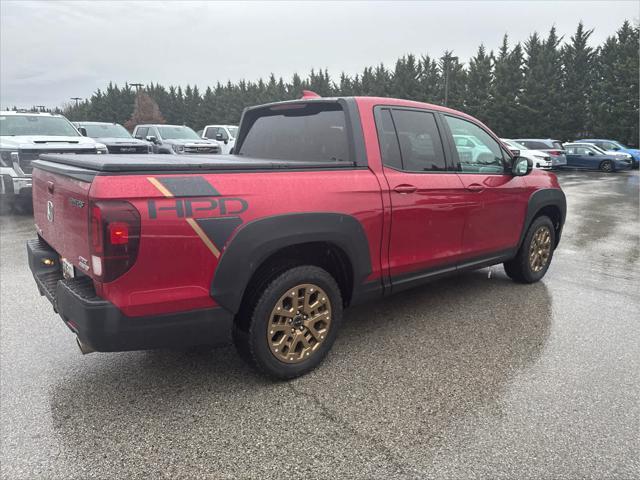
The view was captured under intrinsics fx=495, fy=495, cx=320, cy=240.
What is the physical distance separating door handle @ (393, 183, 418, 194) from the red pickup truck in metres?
0.01

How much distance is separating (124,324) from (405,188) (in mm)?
2109

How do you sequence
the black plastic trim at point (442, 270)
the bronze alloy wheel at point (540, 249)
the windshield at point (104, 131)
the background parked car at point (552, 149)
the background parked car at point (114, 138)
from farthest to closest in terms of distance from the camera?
the background parked car at point (552, 149)
the windshield at point (104, 131)
the background parked car at point (114, 138)
the bronze alloy wheel at point (540, 249)
the black plastic trim at point (442, 270)

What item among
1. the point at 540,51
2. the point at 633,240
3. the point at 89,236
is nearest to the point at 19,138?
the point at 89,236

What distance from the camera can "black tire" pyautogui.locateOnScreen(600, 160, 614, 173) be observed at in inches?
969

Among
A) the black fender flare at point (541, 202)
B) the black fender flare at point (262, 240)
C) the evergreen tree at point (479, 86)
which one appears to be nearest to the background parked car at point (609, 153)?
the evergreen tree at point (479, 86)

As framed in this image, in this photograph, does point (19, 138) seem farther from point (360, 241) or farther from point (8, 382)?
point (360, 241)

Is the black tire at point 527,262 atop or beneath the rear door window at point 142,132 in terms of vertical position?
beneath

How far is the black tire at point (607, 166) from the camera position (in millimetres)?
24609

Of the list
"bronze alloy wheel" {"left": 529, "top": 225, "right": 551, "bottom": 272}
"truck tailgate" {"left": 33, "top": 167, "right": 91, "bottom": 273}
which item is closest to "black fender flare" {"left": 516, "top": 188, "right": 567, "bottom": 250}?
"bronze alloy wheel" {"left": 529, "top": 225, "right": 551, "bottom": 272}

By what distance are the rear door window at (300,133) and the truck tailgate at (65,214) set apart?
1688 millimetres

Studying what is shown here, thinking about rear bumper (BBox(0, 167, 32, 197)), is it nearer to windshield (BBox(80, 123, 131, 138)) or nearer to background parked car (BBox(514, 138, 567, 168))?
windshield (BBox(80, 123, 131, 138))

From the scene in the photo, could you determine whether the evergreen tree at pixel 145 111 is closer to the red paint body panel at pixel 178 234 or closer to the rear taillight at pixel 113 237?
the red paint body panel at pixel 178 234

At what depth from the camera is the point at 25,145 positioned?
360 inches

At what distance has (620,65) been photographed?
1442 inches
